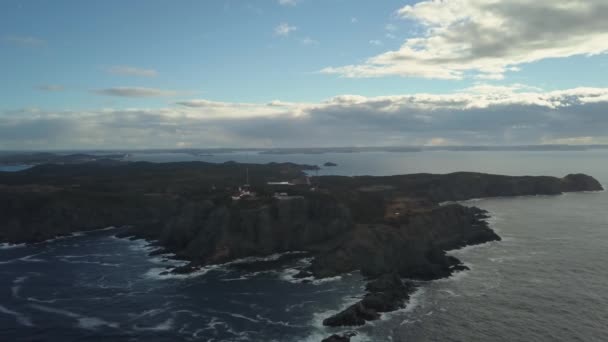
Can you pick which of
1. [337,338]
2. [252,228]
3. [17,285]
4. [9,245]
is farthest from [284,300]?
[9,245]


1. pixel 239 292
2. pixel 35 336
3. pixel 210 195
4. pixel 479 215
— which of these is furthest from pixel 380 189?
pixel 35 336

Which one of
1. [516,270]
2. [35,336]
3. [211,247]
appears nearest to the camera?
[35,336]

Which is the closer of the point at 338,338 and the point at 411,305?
the point at 338,338

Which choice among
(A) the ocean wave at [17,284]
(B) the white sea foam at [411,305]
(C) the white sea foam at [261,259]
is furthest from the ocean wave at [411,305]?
(A) the ocean wave at [17,284]

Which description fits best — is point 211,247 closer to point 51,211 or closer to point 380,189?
point 51,211

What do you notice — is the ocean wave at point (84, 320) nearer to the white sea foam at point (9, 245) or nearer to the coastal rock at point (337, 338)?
the coastal rock at point (337, 338)

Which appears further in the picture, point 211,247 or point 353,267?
point 211,247

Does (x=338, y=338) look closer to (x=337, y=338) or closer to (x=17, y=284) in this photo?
(x=337, y=338)
